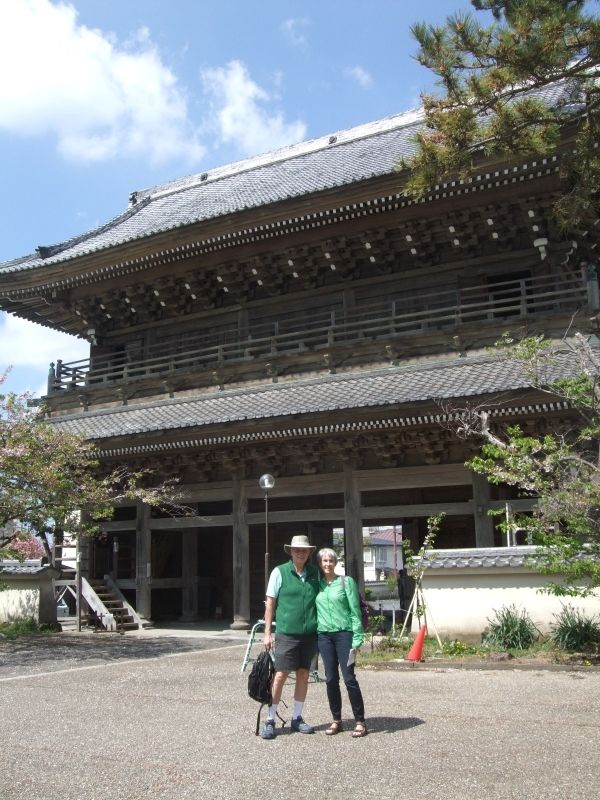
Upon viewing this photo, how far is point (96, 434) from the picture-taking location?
15.6m

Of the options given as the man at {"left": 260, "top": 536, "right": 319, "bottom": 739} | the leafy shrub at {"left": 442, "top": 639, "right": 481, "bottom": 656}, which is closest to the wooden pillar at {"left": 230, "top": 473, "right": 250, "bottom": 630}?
the leafy shrub at {"left": 442, "top": 639, "right": 481, "bottom": 656}

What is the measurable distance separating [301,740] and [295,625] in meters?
0.88

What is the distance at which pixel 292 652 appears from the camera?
6113 mm

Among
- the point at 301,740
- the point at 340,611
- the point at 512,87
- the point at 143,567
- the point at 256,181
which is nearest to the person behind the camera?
the point at 301,740

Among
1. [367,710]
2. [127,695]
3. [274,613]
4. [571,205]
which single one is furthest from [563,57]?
[127,695]

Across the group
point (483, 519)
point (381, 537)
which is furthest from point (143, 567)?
point (381, 537)

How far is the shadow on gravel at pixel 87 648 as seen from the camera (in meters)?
11.1

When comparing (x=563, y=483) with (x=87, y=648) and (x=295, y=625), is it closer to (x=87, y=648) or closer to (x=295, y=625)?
(x=295, y=625)

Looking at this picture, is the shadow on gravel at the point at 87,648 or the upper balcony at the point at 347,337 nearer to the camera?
the shadow on gravel at the point at 87,648

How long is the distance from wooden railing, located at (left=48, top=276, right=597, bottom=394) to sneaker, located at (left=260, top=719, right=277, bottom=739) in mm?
9387

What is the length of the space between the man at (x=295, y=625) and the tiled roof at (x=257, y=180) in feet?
39.0

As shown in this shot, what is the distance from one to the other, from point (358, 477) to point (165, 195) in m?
14.6

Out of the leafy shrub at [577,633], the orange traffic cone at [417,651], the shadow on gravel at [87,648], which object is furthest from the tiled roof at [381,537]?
the orange traffic cone at [417,651]

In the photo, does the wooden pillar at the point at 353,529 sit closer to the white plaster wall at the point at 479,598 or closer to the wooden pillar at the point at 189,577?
the white plaster wall at the point at 479,598
